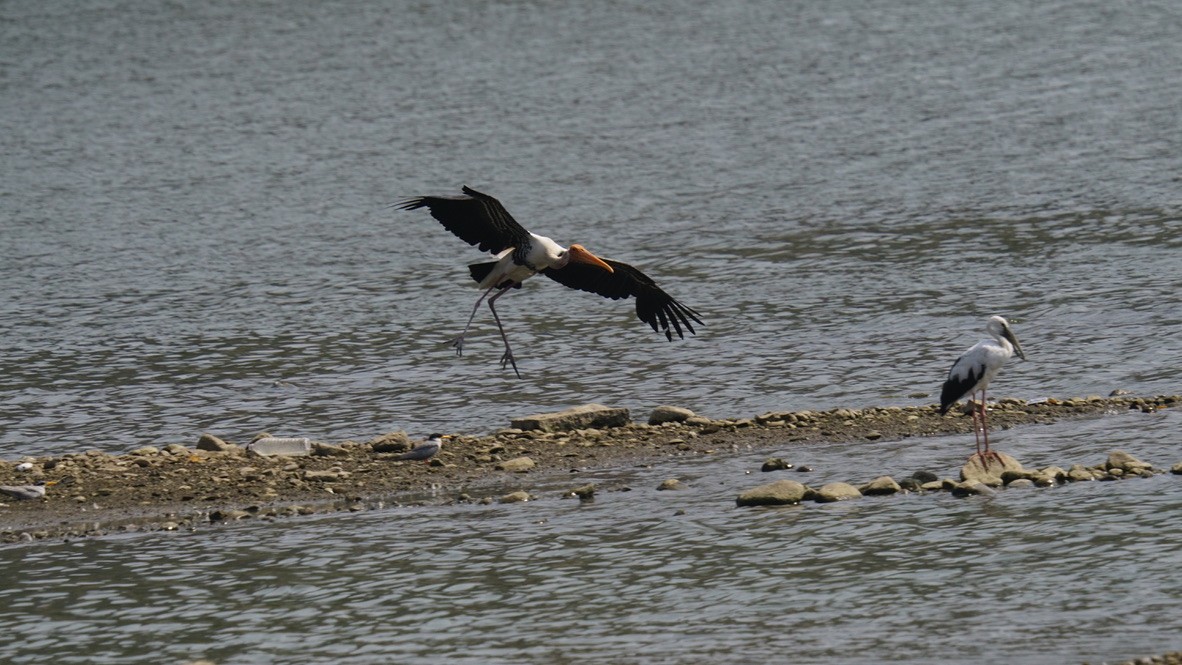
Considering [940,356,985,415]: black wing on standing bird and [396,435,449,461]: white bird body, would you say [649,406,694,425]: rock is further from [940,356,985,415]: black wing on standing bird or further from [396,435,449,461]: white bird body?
[940,356,985,415]: black wing on standing bird

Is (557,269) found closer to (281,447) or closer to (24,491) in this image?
(281,447)

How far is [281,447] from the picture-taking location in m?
14.8

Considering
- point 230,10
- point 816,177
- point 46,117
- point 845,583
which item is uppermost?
point 230,10

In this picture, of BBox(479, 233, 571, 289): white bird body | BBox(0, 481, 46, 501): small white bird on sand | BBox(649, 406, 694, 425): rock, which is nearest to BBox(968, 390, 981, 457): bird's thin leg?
BBox(649, 406, 694, 425): rock

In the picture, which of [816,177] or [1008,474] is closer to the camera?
[1008,474]

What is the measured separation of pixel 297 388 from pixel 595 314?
4.77m

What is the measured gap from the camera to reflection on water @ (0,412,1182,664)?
31.3 feet

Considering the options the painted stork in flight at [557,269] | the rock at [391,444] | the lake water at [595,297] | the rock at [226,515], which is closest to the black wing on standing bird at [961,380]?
the lake water at [595,297]

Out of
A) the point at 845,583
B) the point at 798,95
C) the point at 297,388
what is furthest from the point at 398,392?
the point at 798,95

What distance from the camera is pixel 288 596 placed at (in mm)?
10953

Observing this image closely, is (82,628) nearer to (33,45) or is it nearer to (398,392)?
(398,392)

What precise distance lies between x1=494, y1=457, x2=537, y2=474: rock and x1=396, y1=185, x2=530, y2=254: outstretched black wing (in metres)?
2.14

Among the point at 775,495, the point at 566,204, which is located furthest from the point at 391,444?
the point at 566,204

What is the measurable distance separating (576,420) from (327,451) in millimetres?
2271
